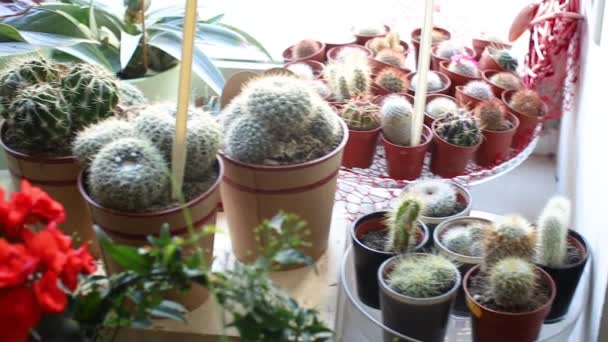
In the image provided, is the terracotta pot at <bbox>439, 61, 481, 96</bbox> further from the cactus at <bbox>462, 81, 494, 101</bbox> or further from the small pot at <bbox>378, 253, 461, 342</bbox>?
the small pot at <bbox>378, 253, 461, 342</bbox>

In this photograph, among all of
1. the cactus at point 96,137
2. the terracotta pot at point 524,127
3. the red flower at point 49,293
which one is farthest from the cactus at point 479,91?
the red flower at point 49,293

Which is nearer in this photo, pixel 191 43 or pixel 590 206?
pixel 191 43

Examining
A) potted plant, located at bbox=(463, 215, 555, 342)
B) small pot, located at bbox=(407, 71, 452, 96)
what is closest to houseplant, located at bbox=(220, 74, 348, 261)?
potted plant, located at bbox=(463, 215, 555, 342)

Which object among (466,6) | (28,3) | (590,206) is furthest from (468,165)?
(28,3)

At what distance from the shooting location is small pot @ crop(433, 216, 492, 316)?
37.6 inches

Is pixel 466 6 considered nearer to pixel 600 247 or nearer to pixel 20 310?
pixel 600 247

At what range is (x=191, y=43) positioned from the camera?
81 centimetres

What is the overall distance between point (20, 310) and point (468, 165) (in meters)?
0.85

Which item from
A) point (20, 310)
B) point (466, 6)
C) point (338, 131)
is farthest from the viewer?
point (466, 6)

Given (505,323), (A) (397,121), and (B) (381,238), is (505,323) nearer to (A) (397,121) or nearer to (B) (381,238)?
(B) (381,238)

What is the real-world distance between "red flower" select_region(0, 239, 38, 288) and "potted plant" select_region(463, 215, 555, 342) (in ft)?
1.73

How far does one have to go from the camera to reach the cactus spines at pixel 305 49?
1.44 meters

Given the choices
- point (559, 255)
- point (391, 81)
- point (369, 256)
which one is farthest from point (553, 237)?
point (391, 81)

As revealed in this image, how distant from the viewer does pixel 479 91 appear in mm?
1298
